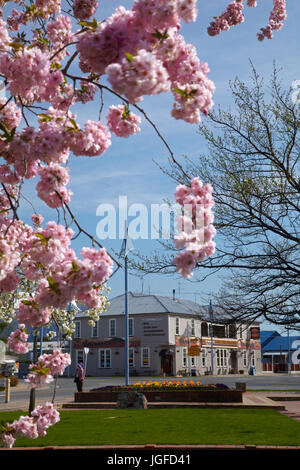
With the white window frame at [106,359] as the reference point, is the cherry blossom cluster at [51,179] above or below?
above

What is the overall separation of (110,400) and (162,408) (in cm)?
286

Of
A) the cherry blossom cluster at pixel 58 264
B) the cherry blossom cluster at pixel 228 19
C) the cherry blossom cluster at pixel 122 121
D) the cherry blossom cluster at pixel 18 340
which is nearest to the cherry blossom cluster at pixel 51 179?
the cherry blossom cluster at pixel 58 264

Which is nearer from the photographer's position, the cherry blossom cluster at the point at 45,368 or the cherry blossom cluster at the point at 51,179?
the cherry blossom cluster at the point at 51,179

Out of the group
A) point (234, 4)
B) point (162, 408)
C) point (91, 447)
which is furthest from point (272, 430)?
point (234, 4)

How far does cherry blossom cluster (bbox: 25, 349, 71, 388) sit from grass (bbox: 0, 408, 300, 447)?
5.04 meters

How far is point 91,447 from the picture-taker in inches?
360

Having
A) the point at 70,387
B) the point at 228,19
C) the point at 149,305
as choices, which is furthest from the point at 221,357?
the point at 228,19

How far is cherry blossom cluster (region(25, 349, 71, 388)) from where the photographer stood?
4.97m

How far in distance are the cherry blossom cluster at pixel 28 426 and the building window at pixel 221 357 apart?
6238cm

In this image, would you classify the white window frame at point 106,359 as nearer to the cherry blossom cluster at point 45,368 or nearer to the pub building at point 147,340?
the pub building at point 147,340

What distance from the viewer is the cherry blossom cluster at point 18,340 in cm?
585

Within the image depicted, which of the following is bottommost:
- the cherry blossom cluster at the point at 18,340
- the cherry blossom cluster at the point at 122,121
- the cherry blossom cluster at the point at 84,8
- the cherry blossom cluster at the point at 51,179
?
the cherry blossom cluster at the point at 18,340

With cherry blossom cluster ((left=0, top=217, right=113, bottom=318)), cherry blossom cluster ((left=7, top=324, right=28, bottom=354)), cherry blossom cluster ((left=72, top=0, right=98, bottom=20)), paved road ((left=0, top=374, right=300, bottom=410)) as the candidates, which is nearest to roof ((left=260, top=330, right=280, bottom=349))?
paved road ((left=0, top=374, right=300, bottom=410))
